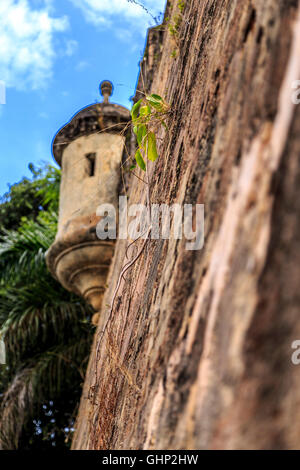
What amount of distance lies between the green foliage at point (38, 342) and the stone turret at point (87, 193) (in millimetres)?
2382

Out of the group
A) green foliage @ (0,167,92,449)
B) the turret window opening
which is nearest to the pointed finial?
the turret window opening

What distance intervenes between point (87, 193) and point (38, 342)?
4137mm

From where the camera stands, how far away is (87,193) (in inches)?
263

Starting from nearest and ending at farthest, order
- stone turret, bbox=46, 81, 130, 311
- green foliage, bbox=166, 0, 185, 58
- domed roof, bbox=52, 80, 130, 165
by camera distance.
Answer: green foliage, bbox=166, 0, 185, 58
stone turret, bbox=46, 81, 130, 311
domed roof, bbox=52, 80, 130, 165

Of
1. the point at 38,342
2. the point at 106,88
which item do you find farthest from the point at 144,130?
the point at 38,342

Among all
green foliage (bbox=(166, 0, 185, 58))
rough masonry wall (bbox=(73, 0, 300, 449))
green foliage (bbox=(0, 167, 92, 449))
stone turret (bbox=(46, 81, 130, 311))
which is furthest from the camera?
green foliage (bbox=(0, 167, 92, 449))

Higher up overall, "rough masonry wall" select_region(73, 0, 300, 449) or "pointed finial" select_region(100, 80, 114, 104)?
"pointed finial" select_region(100, 80, 114, 104)

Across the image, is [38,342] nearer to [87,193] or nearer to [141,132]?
[87,193]

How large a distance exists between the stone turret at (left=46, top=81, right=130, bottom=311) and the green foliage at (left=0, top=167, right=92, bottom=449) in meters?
2.38

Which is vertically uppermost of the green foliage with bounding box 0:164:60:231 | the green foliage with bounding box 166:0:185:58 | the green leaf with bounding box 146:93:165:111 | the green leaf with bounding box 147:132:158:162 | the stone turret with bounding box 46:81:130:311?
the green foliage with bounding box 0:164:60:231

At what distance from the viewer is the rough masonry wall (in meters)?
0.79

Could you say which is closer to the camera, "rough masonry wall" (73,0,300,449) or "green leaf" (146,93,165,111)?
"rough masonry wall" (73,0,300,449)

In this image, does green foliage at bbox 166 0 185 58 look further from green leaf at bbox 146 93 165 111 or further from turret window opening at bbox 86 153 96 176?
turret window opening at bbox 86 153 96 176
